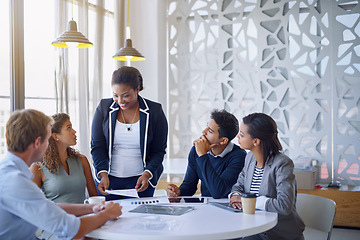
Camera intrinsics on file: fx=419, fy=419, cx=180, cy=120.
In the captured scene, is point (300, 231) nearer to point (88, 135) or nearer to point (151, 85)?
point (88, 135)

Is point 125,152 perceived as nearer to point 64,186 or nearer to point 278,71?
point 64,186

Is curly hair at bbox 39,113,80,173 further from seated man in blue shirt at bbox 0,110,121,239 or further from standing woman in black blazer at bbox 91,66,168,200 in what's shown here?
seated man in blue shirt at bbox 0,110,121,239

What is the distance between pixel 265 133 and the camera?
2.43 m

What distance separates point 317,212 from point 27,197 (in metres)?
1.72

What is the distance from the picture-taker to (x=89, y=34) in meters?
4.96

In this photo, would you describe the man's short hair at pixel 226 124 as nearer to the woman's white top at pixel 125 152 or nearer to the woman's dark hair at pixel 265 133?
the woman's dark hair at pixel 265 133

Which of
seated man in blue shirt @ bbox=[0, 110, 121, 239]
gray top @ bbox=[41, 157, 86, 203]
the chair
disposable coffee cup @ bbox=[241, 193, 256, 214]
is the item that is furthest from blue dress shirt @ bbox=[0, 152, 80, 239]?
the chair

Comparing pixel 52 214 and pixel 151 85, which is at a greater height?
pixel 151 85

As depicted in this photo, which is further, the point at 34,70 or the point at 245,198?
the point at 34,70

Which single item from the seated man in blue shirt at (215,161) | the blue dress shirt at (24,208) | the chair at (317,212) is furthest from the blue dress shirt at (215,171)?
the blue dress shirt at (24,208)

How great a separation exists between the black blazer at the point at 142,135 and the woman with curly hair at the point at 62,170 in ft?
0.44

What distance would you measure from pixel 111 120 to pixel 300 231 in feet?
4.40

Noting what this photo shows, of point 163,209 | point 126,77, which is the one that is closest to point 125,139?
point 126,77

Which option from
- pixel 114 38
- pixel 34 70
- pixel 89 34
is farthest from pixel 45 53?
pixel 114 38
